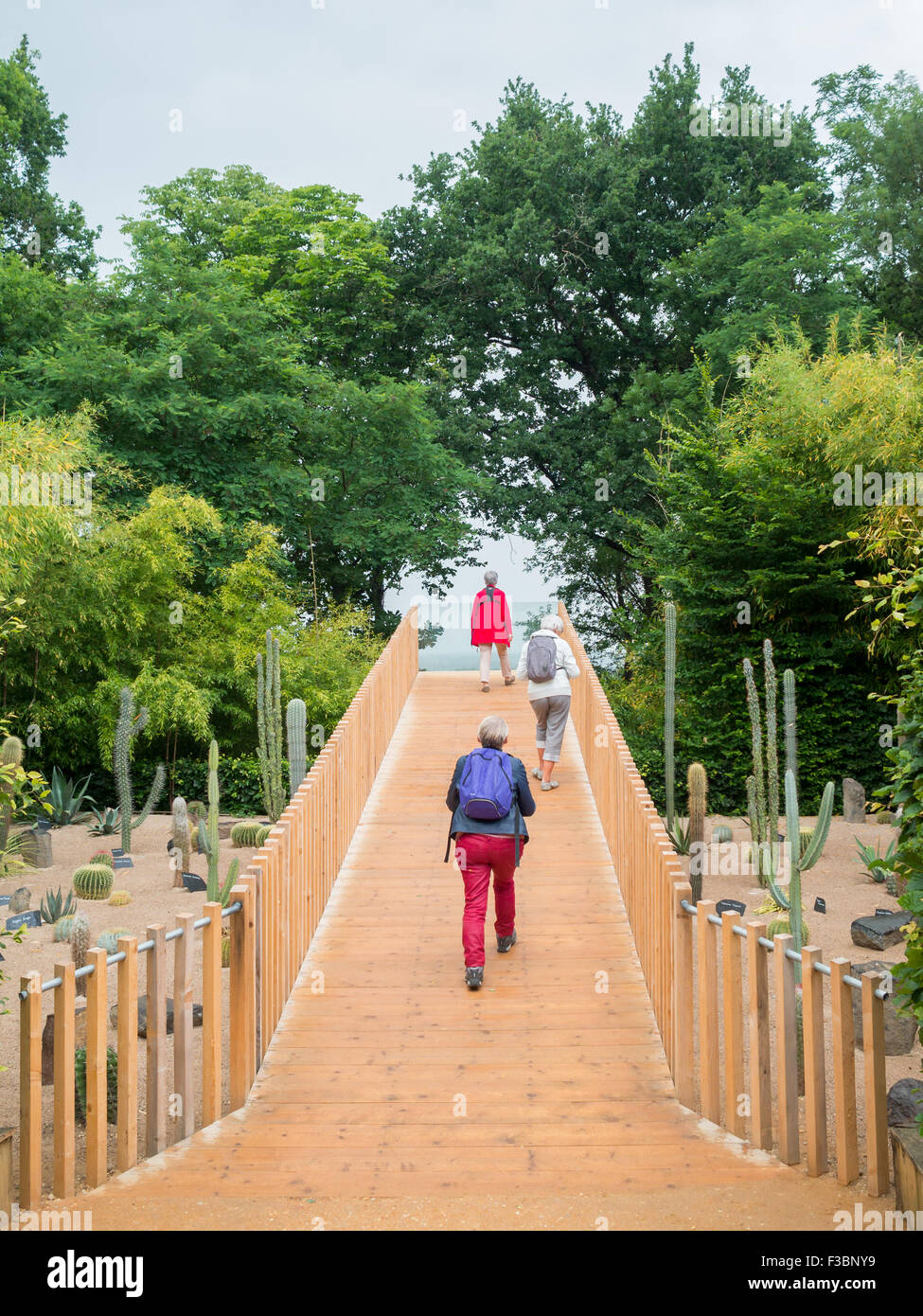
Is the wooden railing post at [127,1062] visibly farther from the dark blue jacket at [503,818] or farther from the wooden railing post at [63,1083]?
the dark blue jacket at [503,818]

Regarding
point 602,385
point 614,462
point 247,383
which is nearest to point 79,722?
point 247,383

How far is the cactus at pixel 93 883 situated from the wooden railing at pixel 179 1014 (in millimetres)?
4706

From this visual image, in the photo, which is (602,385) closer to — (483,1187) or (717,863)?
(717,863)

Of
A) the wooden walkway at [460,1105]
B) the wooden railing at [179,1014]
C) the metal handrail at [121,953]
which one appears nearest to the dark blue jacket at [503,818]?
the wooden walkway at [460,1105]

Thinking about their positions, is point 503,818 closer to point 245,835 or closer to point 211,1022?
point 211,1022

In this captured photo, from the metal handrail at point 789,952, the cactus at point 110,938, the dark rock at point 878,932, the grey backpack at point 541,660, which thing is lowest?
the cactus at point 110,938

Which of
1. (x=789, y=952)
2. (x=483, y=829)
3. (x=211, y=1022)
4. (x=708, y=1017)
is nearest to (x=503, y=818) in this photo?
(x=483, y=829)

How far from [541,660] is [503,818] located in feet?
13.8

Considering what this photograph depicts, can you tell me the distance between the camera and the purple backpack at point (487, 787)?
25.2 ft

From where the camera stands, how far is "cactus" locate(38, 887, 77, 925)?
12305 millimetres

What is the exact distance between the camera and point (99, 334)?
81.6 ft

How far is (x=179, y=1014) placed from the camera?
19.4 ft

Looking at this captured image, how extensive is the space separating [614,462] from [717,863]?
54.8ft

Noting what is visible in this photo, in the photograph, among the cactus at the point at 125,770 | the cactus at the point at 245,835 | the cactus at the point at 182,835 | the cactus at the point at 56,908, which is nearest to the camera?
the cactus at the point at 56,908
